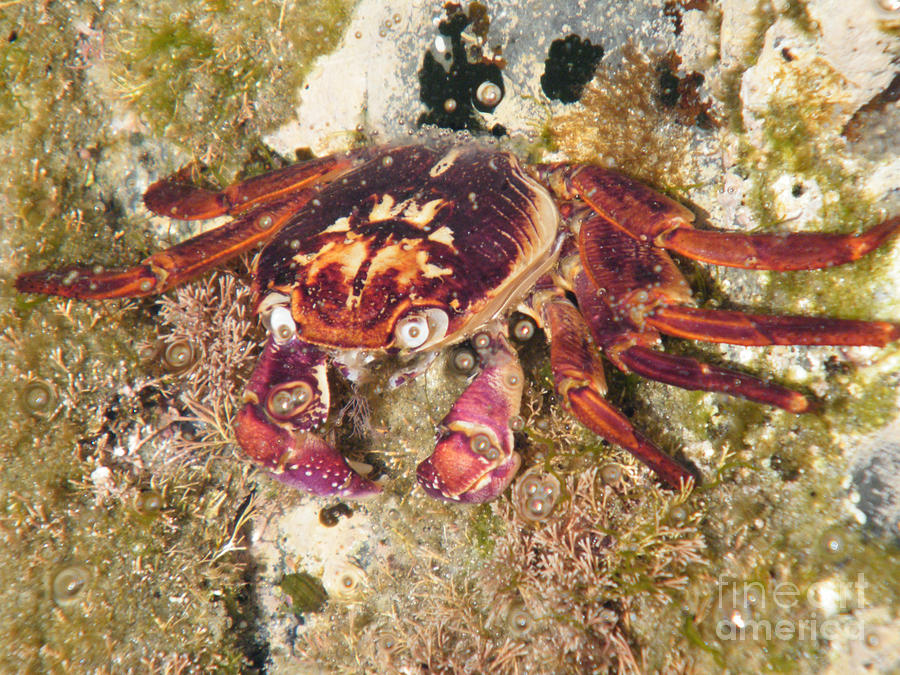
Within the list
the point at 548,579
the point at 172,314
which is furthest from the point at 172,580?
the point at 548,579

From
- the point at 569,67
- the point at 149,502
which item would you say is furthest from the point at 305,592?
the point at 569,67

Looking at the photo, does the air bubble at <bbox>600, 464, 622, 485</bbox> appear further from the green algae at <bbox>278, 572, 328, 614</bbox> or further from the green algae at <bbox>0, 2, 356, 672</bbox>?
the green algae at <bbox>0, 2, 356, 672</bbox>

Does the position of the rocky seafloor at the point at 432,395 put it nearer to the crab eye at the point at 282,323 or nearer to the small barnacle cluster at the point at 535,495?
the small barnacle cluster at the point at 535,495

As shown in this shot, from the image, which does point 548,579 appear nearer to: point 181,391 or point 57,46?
point 181,391

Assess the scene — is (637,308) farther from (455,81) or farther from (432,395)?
(455,81)

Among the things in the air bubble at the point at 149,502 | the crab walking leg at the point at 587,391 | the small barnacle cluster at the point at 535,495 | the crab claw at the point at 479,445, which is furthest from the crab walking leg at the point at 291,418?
the crab walking leg at the point at 587,391

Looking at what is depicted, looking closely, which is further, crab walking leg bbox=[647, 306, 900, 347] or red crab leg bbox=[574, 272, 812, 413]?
red crab leg bbox=[574, 272, 812, 413]

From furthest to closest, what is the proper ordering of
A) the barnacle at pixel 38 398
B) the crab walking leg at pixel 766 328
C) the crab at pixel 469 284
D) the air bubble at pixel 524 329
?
the air bubble at pixel 524 329 < the barnacle at pixel 38 398 < the crab at pixel 469 284 < the crab walking leg at pixel 766 328

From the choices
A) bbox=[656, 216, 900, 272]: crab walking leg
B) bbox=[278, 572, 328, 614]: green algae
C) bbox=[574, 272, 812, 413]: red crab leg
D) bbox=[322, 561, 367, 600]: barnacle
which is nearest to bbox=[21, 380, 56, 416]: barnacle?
bbox=[278, 572, 328, 614]: green algae
